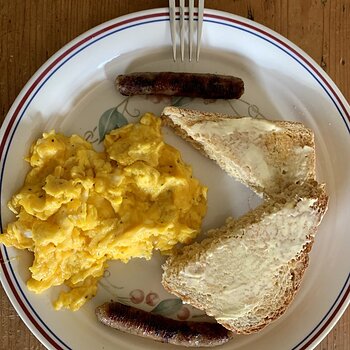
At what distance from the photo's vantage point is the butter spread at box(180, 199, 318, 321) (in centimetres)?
305

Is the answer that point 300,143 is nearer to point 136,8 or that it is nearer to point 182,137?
point 182,137

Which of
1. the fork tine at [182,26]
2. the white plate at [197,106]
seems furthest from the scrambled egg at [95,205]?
the fork tine at [182,26]

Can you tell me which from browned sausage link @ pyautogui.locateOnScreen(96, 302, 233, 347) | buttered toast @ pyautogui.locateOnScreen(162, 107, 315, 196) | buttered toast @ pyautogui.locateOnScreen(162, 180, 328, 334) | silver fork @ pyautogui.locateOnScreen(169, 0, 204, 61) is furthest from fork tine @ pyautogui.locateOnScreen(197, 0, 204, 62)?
browned sausage link @ pyautogui.locateOnScreen(96, 302, 233, 347)

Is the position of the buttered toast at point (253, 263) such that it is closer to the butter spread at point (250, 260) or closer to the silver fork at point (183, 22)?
the butter spread at point (250, 260)

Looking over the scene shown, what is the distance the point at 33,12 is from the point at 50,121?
59cm

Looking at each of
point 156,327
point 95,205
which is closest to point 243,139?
point 95,205

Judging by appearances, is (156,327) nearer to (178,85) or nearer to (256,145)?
(256,145)

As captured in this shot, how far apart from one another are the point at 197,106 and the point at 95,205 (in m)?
0.76

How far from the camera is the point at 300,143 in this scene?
319 centimetres

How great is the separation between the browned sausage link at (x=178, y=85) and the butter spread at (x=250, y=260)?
26.1 inches

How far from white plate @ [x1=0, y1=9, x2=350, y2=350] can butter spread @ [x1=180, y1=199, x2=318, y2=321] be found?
24cm

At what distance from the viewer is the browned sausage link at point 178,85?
10.2 ft

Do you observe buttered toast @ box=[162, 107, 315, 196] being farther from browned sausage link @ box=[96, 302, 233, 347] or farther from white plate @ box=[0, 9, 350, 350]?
browned sausage link @ box=[96, 302, 233, 347]

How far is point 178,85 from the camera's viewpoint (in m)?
3.12
